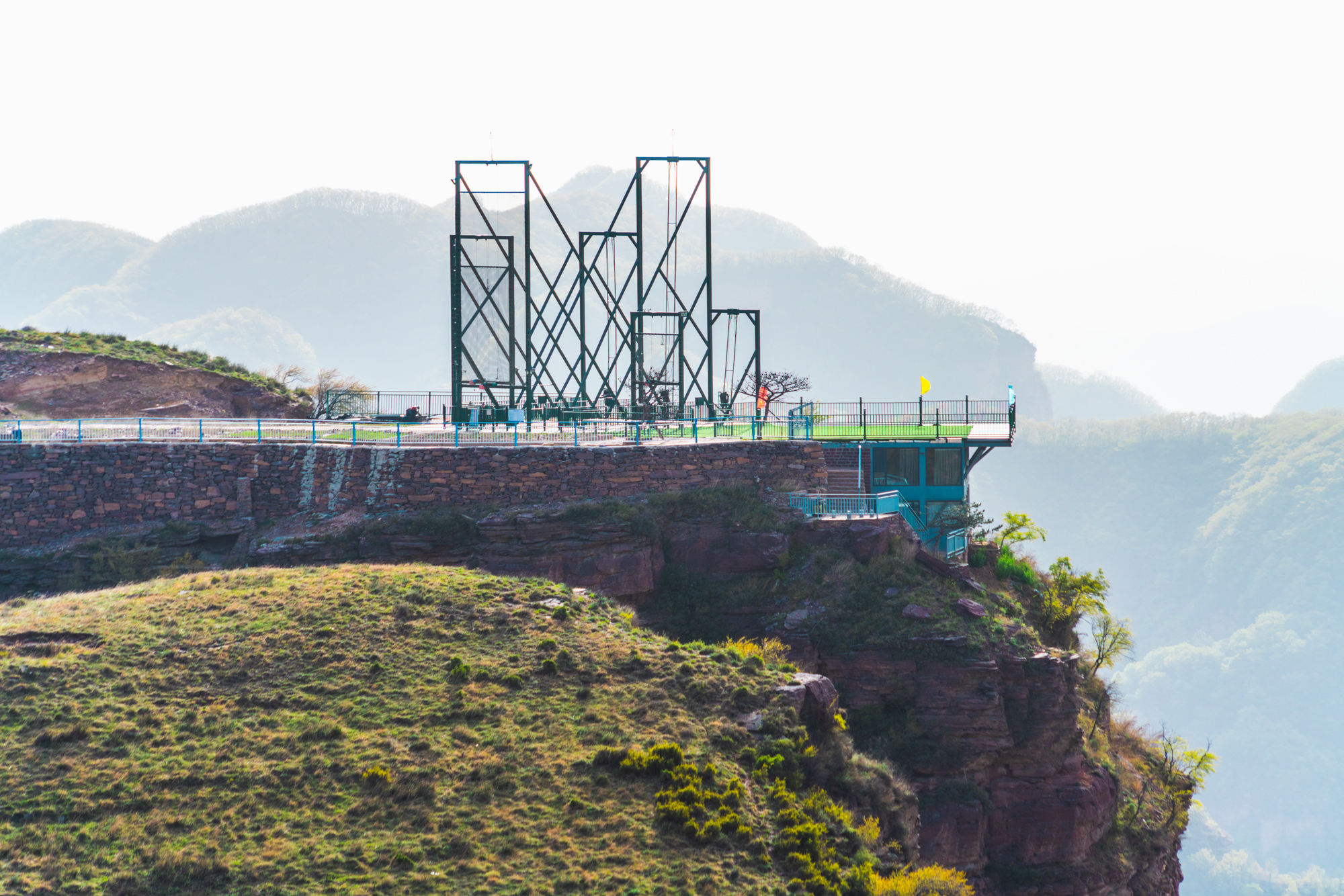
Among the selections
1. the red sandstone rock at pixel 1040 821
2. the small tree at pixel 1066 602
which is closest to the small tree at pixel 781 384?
the small tree at pixel 1066 602

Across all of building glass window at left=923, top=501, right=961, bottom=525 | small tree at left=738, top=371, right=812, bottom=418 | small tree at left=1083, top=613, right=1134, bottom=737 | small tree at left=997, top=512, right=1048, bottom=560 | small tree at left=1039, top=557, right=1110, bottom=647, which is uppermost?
small tree at left=738, top=371, right=812, bottom=418

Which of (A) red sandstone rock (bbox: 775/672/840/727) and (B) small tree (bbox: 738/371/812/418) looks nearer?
(A) red sandstone rock (bbox: 775/672/840/727)

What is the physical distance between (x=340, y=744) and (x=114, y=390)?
28.0m

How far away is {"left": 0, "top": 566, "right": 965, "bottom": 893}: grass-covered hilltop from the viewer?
12.3m

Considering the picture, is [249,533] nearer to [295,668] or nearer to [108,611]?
[108,611]

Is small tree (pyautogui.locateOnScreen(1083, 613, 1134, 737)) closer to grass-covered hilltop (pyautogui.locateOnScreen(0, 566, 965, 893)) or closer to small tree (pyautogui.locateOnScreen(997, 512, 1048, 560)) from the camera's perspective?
small tree (pyautogui.locateOnScreen(997, 512, 1048, 560))

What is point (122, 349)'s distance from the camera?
39.2 metres

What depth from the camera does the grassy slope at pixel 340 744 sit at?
12242 millimetres

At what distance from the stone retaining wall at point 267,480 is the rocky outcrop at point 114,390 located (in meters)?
9.47

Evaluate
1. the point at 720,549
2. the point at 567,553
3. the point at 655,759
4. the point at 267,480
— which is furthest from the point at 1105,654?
the point at 267,480

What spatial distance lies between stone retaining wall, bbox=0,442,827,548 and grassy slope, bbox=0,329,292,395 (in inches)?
501

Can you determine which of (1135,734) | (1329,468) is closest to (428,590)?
(1135,734)

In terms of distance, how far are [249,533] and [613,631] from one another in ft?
40.1

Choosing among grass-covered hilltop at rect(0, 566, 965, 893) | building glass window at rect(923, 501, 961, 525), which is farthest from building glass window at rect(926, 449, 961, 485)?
grass-covered hilltop at rect(0, 566, 965, 893)
